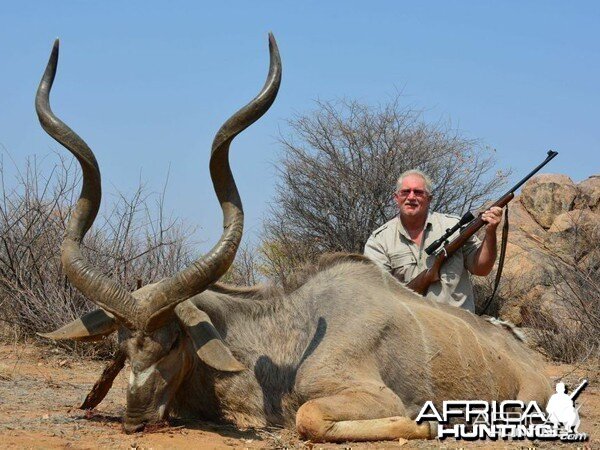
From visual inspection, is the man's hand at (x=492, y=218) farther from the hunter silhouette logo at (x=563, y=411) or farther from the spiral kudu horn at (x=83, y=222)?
the spiral kudu horn at (x=83, y=222)

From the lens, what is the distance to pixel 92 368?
842cm

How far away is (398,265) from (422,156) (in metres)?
8.96

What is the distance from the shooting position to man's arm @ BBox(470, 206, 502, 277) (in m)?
6.80

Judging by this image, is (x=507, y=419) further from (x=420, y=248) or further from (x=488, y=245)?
(x=420, y=248)

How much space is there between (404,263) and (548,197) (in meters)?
A: 8.64

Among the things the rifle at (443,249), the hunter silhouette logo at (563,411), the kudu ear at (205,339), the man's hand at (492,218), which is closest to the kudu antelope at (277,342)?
the kudu ear at (205,339)

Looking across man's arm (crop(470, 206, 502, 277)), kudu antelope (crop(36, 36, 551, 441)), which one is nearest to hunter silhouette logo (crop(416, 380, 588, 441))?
kudu antelope (crop(36, 36, 551, 441))

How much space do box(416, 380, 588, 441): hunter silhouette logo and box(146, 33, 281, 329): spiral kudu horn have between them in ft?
4.87

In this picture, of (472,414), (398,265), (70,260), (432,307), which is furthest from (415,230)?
(70,260)

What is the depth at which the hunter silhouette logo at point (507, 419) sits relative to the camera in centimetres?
540

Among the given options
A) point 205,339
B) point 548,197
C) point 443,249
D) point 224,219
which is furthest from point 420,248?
point 548,197

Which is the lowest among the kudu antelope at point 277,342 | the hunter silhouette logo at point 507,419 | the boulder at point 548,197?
the hunter silhouette logo at point 507,419

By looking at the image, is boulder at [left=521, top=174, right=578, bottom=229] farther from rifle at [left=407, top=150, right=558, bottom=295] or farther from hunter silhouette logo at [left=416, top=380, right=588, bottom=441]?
hunter silhouette logo at [left=416, top=380, right=588, bottom=441]

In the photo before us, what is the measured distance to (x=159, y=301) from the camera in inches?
197
